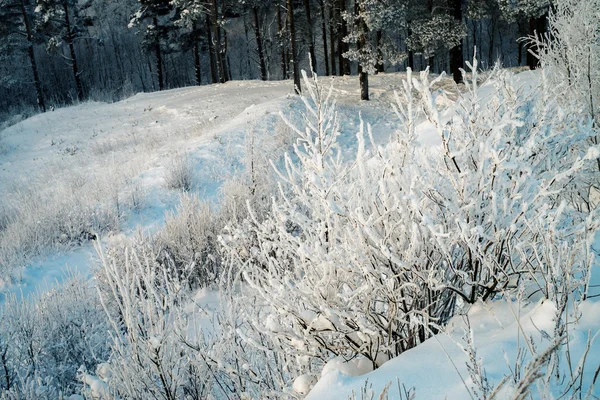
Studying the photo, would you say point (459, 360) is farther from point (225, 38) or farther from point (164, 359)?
point (225, 38)

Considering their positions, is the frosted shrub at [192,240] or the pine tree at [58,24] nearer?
the frosted shrub at [192,240]

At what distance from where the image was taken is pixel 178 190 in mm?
8891

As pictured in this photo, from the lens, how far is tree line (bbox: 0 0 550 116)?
1519cm

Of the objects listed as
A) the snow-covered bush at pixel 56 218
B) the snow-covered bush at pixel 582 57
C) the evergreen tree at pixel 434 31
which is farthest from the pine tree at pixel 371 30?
the snow-covered bush at pixel 56 218

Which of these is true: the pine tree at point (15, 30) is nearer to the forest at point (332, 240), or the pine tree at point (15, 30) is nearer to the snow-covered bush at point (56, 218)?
the forest at point (332, 240)

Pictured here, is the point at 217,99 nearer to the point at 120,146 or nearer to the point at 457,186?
the point at 120,146

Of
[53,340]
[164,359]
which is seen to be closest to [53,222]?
[53,340]

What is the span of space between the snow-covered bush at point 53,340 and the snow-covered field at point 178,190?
0.85 m

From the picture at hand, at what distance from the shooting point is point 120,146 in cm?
1358

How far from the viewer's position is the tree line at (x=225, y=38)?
1519cm

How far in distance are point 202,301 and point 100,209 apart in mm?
3958

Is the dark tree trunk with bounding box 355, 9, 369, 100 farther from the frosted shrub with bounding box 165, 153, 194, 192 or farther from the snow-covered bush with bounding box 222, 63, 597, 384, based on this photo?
the snow-covered bush with bounding box 222, 63, 597, 384

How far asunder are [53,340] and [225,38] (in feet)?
84.1

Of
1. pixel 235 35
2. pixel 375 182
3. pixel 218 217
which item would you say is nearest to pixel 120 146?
pixel 218 217
